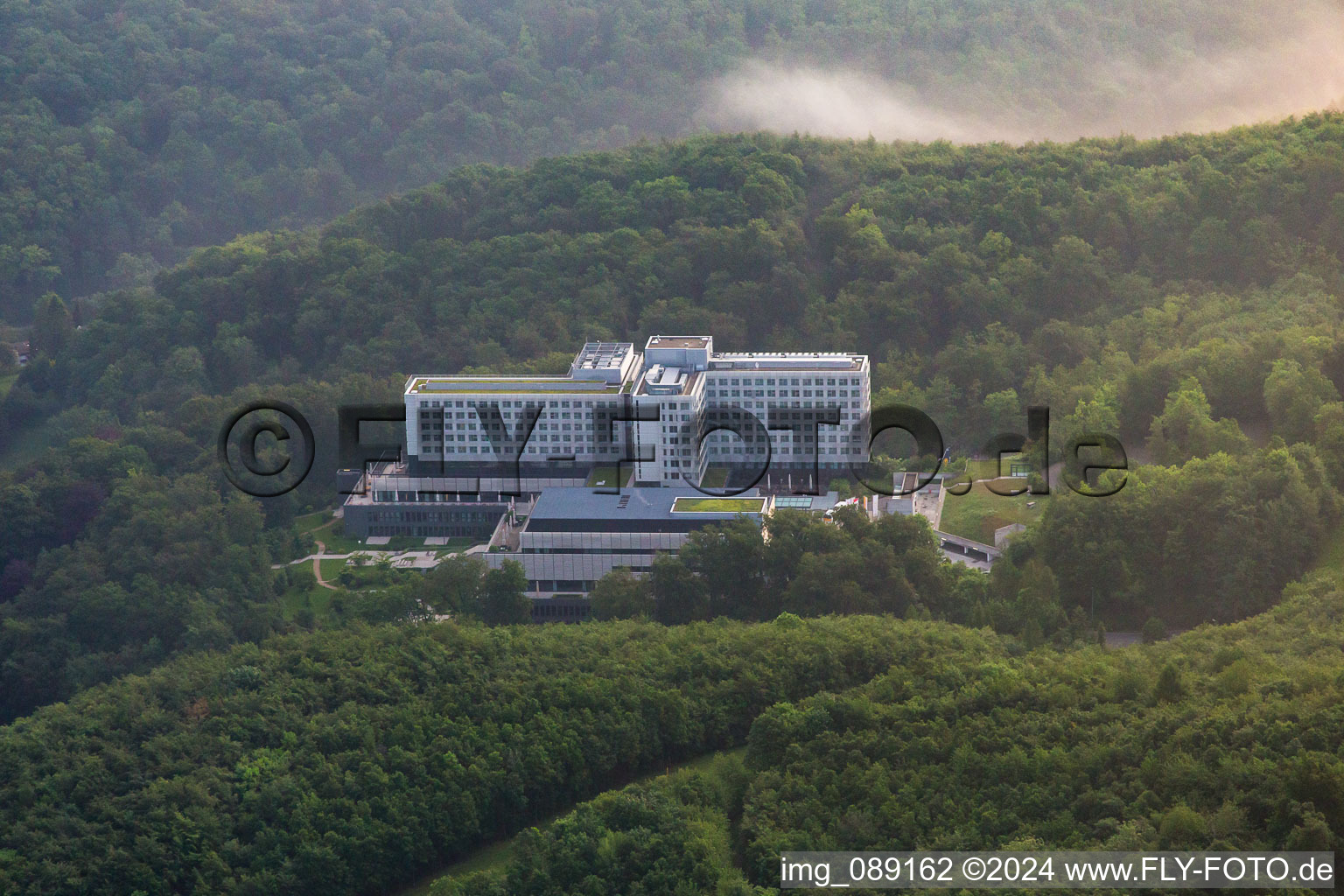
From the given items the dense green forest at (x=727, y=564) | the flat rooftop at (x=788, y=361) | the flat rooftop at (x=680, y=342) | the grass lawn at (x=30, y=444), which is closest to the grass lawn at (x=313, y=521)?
the dense green forest at (x=727, y=564)

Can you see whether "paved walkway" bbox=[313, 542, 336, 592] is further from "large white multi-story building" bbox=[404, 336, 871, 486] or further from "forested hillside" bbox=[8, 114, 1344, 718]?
"large white multi-story building" bbox=[404, 336, 871, 486]

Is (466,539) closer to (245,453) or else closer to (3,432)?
(245,453)

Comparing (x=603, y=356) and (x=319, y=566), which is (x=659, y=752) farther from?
(x=603, y=356)

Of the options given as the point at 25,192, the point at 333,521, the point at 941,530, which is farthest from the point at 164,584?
the point at 25,192

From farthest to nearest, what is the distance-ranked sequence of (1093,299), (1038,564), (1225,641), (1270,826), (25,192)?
(25,192), (1093,299), (1038,564), (1225,641), (1270,826)

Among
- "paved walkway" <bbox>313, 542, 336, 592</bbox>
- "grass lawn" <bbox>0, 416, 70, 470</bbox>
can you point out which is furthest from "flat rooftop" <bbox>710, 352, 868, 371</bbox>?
"grass lawn" <bbox>0, 416, 70, 470</bbox>

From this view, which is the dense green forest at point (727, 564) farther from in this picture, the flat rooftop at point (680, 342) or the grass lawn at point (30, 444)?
the flat rooftop at point (680, 342)
